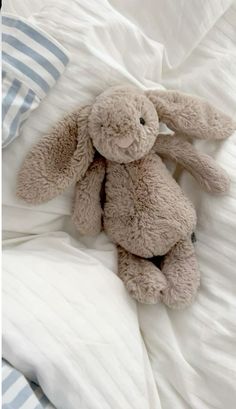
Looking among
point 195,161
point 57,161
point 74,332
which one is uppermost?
point 195,161

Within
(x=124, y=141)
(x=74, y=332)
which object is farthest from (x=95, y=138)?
(x=74, y=332)

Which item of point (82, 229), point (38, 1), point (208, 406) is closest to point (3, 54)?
point (38, 1)

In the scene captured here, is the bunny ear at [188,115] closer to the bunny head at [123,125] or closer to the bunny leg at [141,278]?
the bunny head at [123,125]

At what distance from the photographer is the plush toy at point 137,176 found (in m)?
0.79

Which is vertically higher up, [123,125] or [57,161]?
[123,125]

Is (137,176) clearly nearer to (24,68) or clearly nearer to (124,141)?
(124,141)

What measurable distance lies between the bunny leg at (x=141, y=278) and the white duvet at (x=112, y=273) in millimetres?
17

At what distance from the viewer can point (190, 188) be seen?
0.91 m

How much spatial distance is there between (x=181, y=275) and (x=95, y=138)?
25cm

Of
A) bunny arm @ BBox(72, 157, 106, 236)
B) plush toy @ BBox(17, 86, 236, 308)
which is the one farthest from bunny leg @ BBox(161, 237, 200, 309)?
bunny arm @ BBox(72, 157, 106, 236)

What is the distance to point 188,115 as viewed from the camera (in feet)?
2.76

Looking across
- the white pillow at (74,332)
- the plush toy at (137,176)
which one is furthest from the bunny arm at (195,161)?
the white pillow at (74,332)

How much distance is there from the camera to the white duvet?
2.35 feet

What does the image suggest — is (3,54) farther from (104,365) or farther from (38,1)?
(104,365)
